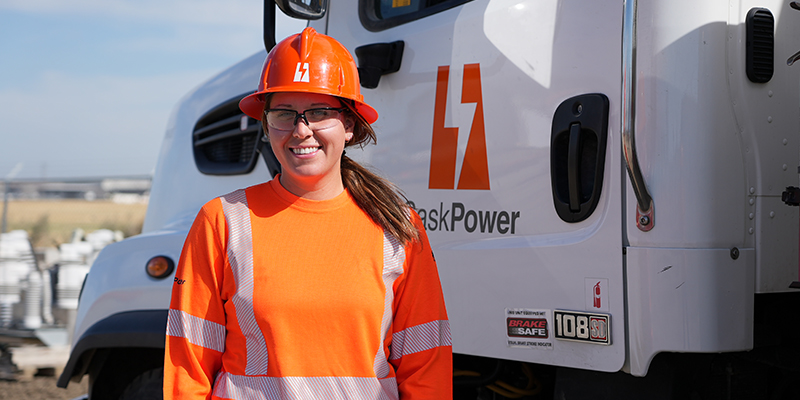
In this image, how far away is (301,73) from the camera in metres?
1.75

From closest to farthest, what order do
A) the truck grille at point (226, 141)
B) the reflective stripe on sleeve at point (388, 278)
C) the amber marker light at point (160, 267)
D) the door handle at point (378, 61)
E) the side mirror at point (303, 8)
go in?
the reflective stripe on sleeve at point (388, 278) → the side mirror at point (303, 8) → the door handle at point (378, 61) → the amber marker light at point (160, 267) → the truck grille at point (226, 141)

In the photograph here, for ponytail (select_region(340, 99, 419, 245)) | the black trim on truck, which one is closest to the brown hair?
ponytail (select_region(340, 99, 419, 245))

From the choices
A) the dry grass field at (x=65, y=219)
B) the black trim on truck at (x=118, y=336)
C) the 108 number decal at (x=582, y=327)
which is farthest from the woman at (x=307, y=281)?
the dry grass field at (x=65, y=219)

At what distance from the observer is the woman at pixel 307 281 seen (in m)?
1.62

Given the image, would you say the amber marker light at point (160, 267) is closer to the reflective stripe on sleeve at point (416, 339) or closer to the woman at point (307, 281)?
the woman at point (307, 281)

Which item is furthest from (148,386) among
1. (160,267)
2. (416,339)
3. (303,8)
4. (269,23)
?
(416,339)

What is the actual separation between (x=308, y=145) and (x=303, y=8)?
1.18 m

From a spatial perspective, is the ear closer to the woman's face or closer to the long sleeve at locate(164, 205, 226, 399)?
the woman's face

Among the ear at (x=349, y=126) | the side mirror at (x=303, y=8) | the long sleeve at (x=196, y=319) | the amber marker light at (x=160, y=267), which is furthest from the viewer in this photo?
the amber marker light at (x=160, y=267)

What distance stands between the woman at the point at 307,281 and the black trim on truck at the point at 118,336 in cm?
160

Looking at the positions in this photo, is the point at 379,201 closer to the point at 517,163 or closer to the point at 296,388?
the point at 296,388

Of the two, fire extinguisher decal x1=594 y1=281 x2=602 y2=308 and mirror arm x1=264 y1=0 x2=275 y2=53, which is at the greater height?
mirror arm x1=264 y1=0 x2=275 y2=53

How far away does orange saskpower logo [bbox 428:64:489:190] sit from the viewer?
2551mm

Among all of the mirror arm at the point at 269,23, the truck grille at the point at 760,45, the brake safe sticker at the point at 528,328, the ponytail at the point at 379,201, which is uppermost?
the mirror arm at the point at 269,23
